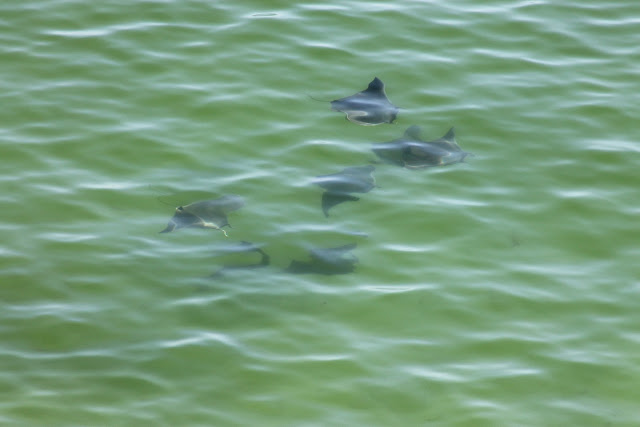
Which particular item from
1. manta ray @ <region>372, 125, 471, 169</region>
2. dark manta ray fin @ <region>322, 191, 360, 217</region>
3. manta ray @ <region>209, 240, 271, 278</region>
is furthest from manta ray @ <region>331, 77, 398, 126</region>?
manta ray @ <region>209, 240, 271, 278</region>

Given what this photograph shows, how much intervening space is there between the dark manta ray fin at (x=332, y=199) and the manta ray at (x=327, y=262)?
0.42 meters

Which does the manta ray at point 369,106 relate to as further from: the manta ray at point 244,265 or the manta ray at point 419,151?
the manta ray at point 244,265

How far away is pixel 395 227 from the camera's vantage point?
5.60 m

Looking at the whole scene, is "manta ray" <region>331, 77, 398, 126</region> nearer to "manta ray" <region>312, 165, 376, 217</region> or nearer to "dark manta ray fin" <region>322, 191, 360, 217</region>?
"manta ray" <region>312, 165, 376, 217</region>

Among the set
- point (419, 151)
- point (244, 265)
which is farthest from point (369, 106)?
point (244, 265)

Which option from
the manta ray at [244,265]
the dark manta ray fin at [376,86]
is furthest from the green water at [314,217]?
the dark manta ray fin at [376,86]

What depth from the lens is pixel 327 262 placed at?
529 cm

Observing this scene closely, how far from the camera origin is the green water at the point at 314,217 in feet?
14.7

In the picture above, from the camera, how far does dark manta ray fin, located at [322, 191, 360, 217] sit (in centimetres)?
570

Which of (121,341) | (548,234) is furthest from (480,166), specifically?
(121,341)

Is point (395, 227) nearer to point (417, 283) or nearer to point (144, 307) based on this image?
point (417, 283)

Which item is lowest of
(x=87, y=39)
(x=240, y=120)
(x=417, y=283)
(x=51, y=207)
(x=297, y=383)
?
(x=297, y=383)

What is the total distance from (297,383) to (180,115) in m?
3.02

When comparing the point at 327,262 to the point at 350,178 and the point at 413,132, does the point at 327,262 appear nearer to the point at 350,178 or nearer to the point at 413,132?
the point at 350,178
